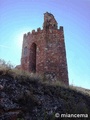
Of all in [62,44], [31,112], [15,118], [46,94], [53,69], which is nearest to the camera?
[15,118]

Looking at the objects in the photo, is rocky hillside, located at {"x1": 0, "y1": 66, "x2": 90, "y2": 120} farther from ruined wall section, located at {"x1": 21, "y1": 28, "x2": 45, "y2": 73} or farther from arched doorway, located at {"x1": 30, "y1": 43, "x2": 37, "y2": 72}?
arched doorway, located at {"x1": 30, "y1": 43, "x2": 37, "y2": 72}

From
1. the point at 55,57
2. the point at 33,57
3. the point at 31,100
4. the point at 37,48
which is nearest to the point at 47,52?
the point at 55,57

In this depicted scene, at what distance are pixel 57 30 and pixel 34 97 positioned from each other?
7.23m

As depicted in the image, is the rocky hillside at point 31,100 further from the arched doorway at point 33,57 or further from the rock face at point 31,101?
the arched doorway at point 33,57

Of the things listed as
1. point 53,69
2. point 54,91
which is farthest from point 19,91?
point 53,69

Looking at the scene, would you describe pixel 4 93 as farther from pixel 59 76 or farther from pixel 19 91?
pixel 59 76

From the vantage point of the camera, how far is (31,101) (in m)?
6.31

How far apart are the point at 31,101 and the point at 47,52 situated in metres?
5.94

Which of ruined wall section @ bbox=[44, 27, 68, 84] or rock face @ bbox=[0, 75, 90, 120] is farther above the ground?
ruined wall section @ bbox=[44, 27, 68, 84]

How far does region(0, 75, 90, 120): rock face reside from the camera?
5781 mm

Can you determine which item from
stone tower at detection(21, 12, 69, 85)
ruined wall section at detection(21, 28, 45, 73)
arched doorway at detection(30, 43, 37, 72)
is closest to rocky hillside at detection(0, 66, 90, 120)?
stone tower at detection(21, 12, 69, 85)

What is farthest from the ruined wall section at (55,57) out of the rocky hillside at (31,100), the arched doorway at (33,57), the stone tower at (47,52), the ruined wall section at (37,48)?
the rocky hillside at (31,100)

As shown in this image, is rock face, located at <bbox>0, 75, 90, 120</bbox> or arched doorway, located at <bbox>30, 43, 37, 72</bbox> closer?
rock face, located at <bbox>0, 75, 90, 120</bbox>

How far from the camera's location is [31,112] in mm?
6020
